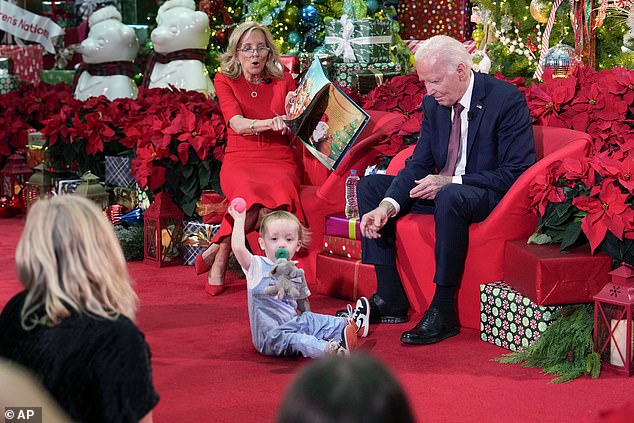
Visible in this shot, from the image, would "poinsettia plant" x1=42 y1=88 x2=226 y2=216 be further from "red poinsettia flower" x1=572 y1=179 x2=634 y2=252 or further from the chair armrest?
"red poinsettia flower" x1=572 y1=179 x2=634 y2=252

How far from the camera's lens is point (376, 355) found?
379cm

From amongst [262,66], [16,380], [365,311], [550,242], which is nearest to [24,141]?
[262,66]

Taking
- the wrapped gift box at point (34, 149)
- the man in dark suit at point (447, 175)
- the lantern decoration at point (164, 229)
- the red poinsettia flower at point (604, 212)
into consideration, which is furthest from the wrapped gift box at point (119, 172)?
the red poinsettia flower at point (604, 212)

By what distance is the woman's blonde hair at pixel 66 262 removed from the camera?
1926 millimetres

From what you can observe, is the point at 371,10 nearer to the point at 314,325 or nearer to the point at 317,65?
the point at 317,65

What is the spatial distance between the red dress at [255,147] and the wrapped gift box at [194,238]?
0.45 metres

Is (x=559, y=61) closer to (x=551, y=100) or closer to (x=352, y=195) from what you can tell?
(x=551, y=100)

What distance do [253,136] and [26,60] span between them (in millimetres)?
5526

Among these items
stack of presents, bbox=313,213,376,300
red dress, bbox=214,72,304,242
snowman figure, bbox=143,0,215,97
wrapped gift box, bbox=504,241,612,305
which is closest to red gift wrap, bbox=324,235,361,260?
stack of presents, bbox=313,213,376,300

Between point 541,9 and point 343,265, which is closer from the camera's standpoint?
point 343,265

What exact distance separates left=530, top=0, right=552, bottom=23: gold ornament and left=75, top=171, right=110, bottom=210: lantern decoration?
340 cm

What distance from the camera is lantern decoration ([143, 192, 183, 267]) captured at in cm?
537

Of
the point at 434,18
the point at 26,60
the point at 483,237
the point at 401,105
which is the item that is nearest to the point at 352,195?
the point at 401,105

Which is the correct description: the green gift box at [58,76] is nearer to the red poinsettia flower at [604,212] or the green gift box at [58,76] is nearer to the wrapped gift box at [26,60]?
the wrapped gift box at [26,60]
